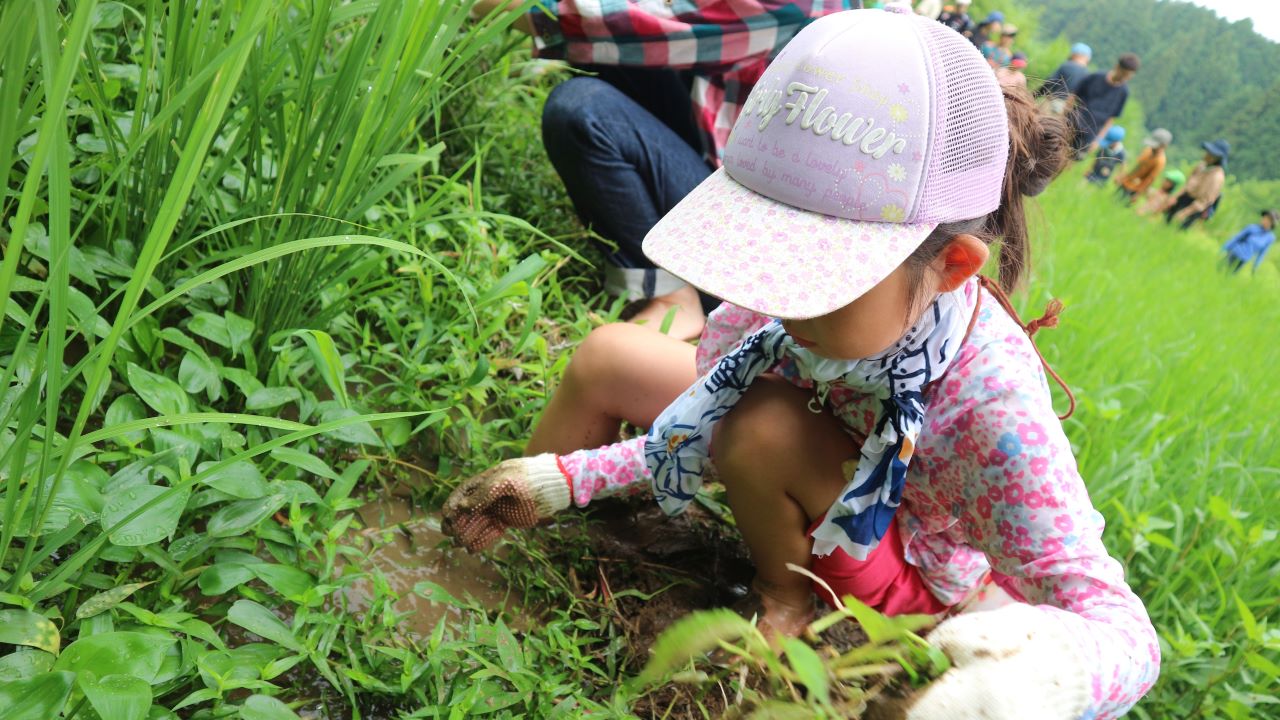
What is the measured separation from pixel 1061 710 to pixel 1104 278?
3.59 metres

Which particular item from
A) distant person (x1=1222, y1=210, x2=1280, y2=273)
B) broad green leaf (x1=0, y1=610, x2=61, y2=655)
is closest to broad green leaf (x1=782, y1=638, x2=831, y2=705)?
broad green leaf (x1=0, y1=610, x2=61, y2=655)

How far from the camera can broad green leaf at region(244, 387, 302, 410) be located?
1194 mm

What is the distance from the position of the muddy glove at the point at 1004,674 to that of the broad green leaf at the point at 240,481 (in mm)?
698

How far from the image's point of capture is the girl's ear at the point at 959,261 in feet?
3.39

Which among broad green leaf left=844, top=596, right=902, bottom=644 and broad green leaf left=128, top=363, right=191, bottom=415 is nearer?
broad green leaf left=844, top=596, right=902, bottom=644

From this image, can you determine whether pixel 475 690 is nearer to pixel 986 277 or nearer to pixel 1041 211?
pixel 986 277

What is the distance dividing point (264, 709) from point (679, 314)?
1434 mm

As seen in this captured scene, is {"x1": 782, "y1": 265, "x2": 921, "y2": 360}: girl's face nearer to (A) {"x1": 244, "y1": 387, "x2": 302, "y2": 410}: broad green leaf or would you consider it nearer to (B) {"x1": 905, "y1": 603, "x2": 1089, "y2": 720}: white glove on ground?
(B) {"x1": 905, "y1": 603, "x2": 1089, "y2": 720}: white glove on ground

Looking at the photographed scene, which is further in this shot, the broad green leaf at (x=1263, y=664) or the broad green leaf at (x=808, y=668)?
the broad green leaf at (x=1263, y=664)

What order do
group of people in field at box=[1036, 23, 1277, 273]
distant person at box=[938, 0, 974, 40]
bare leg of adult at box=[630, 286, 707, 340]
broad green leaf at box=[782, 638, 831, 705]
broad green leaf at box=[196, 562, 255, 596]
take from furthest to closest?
group of people in field at box=[1036, 23, 1277, 273] < distant person at box=[938, 0, 974, 40] < bare leg of adult at box=[630, 286, 707, 340] < broad green leaf at box=[196, 562, 255, 596] < broad green leaf at box=[782, 638, 831, 705]

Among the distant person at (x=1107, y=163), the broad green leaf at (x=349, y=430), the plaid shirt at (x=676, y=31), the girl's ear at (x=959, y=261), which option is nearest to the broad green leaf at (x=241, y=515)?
the broad green leaf at (x=349, y=430)

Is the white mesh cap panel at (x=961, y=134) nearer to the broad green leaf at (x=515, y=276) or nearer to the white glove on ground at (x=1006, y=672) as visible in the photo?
the white glove on ground at (x=1006, y=672)

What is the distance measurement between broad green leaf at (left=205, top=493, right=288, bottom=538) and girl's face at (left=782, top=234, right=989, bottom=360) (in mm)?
623

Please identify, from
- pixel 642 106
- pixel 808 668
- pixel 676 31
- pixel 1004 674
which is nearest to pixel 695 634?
pixel 808 668
